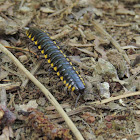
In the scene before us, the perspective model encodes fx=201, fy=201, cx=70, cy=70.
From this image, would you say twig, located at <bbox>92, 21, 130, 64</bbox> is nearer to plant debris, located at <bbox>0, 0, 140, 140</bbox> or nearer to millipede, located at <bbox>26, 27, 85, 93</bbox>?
plant debris, located at <bbox>0, 0, 140, 140</bbox>

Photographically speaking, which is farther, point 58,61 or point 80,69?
point 80,69

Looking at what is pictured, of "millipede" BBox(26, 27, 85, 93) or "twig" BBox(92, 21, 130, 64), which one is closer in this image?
"millipede" BBox(26, 27, 85, 93)

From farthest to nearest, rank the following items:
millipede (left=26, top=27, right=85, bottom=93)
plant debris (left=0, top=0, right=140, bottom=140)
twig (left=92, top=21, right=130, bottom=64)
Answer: twig (left=92, top=21, right=130, bottom=64), millipede (left=26, top=27, right=85, bottom=93), plant debris (left=0, top=0, right=140, bottom=140)

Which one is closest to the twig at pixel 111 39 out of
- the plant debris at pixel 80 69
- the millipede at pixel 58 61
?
the plant debris at pixel 80 69

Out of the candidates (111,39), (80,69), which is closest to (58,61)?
(80,69)

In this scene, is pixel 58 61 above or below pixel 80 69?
above

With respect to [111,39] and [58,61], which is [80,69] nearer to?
[58,61]

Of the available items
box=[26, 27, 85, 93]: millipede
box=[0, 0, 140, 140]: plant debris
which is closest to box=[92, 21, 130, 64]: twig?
box=[0, 0, 140, 140]: plant debris

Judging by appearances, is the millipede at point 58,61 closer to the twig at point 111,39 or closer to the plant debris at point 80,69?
the plant debris at point 80,69
